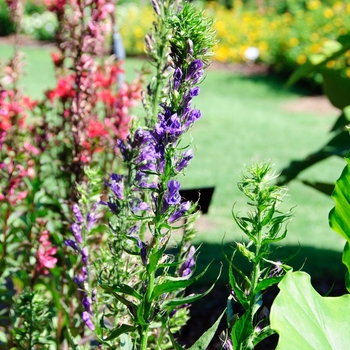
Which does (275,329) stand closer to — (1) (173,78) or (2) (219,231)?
(1) (173,78)

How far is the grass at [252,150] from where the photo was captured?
18.3 ft

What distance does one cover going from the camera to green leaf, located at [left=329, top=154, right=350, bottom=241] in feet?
5.68

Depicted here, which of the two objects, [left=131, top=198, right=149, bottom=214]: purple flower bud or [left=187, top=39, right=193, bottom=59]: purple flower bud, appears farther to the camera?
[left=131, top=198, right=149, bottom=214]: purple flower bud

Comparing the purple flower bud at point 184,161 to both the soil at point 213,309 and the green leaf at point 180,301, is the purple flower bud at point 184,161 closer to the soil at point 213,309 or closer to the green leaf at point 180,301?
the green leaf at point 180,301

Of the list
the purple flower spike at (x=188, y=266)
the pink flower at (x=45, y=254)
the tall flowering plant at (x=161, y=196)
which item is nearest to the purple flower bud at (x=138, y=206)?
the tall flowering plant at (x=161, y=196)

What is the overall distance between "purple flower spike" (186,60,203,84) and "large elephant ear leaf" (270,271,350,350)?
1.51 ft

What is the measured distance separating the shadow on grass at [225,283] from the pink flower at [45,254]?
3.79 feet

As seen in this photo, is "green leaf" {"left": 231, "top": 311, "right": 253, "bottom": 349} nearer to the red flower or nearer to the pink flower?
the pink flower

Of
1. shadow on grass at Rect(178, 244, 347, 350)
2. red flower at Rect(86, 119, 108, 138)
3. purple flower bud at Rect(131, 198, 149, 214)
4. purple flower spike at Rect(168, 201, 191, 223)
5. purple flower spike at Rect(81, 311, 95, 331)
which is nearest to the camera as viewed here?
purple flower spike at Rect(168, 201, 191, 223)

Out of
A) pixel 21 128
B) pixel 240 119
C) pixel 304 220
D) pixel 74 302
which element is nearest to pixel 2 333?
pixel 74 302

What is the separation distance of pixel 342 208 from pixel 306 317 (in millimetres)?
339

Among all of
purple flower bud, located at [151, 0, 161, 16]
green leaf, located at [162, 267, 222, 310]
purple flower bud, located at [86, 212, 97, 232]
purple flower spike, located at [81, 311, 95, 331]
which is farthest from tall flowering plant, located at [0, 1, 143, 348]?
green leaf, located at [162, 267, 222, 310]

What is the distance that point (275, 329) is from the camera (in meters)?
1.43

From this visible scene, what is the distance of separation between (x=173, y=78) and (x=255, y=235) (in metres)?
0.37
